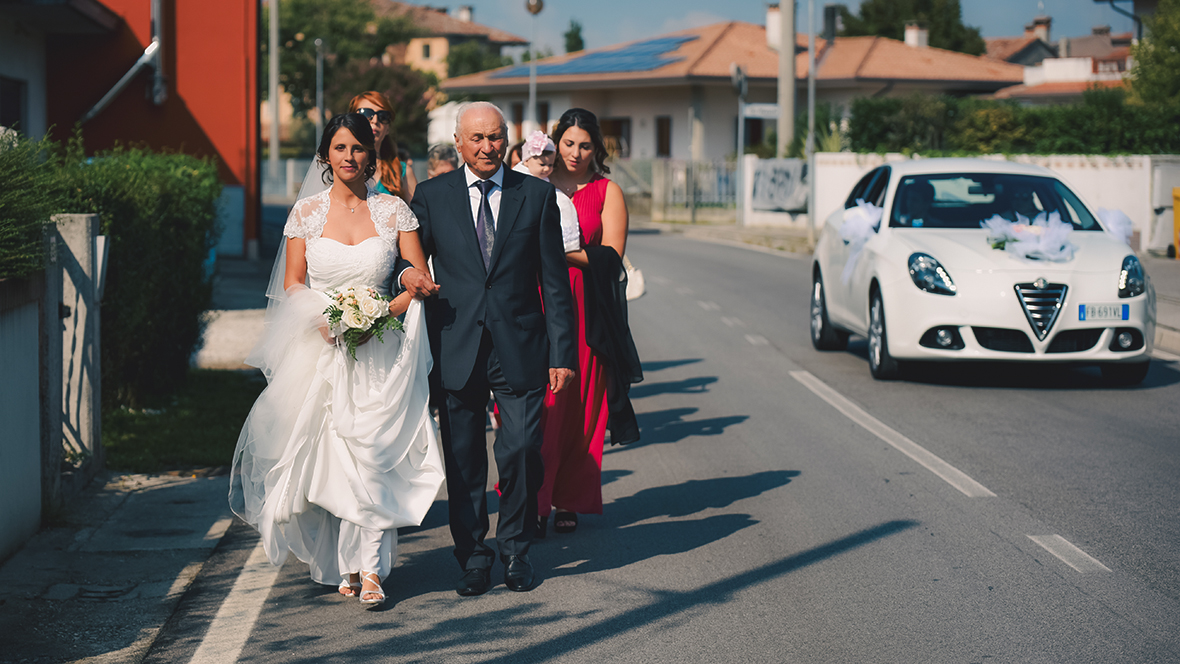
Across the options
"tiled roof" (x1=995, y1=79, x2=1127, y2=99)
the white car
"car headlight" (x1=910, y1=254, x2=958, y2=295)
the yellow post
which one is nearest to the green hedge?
the yellow post

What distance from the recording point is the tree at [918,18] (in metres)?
72.7

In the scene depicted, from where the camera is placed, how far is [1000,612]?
505cm

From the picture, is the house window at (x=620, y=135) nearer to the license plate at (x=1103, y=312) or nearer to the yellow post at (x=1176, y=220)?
the yellow post at (x=1176, y=220)

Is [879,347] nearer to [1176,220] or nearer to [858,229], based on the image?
[858,229]

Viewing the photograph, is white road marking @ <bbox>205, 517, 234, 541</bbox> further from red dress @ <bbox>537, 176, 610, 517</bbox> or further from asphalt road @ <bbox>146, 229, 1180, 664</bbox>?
red dress @ <bbox>537, 176, 610, 517</bbox>

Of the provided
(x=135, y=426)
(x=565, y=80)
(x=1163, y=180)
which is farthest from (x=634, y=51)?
(x=135, y=426)

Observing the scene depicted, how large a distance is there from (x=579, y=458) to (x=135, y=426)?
395 cm

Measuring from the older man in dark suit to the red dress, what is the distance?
2.12ft

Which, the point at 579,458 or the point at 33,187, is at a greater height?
the point at 33,187

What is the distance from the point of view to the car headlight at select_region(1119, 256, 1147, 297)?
10078mm

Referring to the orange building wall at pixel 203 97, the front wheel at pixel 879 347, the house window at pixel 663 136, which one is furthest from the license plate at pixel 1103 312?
the house window at pixel 663 136

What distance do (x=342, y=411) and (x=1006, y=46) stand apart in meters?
96.7

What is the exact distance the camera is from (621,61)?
49625mm

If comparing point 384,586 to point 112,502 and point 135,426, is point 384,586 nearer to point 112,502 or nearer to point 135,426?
point 112,502
